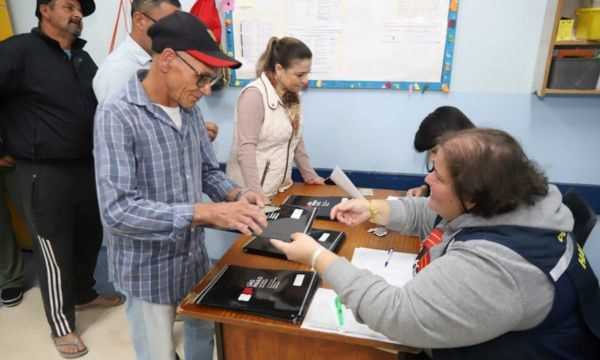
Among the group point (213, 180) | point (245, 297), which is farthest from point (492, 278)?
point (213, 180)

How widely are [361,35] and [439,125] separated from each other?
0.90 m

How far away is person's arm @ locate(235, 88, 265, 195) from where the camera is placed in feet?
6.18

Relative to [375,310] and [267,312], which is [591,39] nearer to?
[375,310]

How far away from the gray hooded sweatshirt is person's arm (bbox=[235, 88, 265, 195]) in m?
1.05

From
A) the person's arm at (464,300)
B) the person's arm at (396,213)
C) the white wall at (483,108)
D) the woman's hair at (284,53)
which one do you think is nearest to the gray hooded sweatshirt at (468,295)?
the person's arm at (464,300)

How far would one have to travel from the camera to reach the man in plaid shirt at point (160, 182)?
3.75 ft

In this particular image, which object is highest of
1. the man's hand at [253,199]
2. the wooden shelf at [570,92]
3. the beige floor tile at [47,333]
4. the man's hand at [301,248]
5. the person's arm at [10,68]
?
the person's arm at [10,68]

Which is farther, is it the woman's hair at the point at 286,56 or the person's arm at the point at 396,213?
the woman's hair at the point at 286,56

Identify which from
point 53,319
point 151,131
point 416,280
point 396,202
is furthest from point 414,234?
point 53,319

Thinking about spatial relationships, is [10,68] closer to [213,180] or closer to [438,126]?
[213,180]

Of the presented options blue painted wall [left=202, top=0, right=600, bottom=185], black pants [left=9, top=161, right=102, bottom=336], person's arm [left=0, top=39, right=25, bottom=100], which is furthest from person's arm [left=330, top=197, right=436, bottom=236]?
person's arm [left=0, top=39, right=25, bottom=100]

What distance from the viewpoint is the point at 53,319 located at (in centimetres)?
211

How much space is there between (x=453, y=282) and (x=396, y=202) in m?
0.65

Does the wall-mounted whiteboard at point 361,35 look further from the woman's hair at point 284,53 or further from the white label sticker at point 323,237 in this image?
the white label sticker at point 323,237
